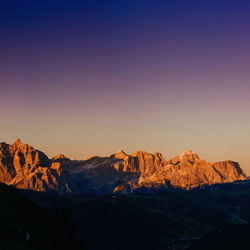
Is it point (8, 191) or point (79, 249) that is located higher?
point (8, 191)

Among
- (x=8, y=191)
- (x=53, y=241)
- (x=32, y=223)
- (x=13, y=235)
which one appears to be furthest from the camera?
(x=8, y=191)

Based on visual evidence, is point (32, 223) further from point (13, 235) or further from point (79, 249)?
point (13, 235)

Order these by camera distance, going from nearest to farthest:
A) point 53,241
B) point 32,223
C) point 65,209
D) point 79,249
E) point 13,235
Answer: point 13,235, point 53,241, point 79,249, point 32,223, point 65,209

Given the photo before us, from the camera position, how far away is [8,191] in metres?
187

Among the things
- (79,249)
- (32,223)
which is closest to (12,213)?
(32,223)

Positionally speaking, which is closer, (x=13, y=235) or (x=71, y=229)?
(x=13, y=235)

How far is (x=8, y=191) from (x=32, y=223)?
168 ft

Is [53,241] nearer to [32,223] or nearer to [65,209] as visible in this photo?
[32,223]

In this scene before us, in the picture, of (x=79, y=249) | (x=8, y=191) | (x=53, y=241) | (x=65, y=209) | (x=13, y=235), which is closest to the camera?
(x=13, y=235)

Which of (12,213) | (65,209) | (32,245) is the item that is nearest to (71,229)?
(65,209)

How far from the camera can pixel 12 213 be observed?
147 m

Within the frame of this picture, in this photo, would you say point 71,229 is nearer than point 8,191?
Yes

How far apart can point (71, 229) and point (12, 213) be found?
944 inches

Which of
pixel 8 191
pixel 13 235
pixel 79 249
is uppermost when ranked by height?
pixel 8 191
